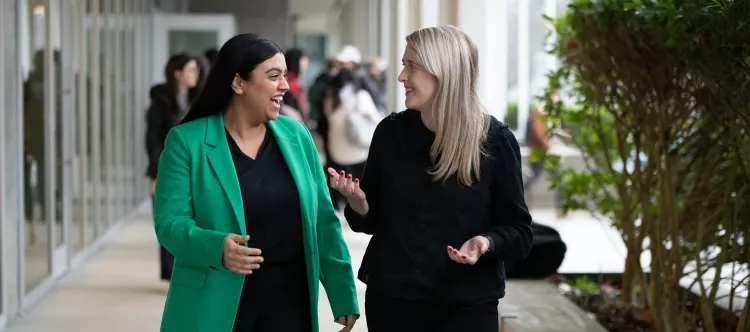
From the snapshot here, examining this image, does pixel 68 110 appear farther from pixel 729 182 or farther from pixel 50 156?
pixel 729 182

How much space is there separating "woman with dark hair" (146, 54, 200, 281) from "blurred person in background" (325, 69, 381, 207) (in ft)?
11.6

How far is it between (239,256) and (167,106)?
17.4 ft

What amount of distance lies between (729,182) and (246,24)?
66.8ft

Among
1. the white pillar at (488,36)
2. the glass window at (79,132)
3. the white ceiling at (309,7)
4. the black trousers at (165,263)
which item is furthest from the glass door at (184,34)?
the white ceiling at (309,7)

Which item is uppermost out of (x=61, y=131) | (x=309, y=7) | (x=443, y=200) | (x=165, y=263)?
(x=309, y=7)

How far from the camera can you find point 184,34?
54.7 ft

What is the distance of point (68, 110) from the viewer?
9.16 meters

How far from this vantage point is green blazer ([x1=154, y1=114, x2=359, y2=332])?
3131 mm

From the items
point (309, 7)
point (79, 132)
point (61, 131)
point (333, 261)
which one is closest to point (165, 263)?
point (61, 131)

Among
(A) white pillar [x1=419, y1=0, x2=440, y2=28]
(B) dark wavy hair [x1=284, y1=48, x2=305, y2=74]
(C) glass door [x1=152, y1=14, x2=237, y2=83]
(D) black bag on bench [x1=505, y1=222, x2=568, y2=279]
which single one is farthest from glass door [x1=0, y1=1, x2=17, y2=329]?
(C) glass door [x1=152, y1=14, x2=237, y2=83]

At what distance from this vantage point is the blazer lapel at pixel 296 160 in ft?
10.6

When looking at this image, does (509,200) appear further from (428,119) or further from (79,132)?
(79,132)

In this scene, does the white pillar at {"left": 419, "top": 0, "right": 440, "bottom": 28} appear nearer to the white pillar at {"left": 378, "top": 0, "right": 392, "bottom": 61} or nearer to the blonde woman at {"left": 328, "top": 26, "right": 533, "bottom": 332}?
the white pillar at {"left": 378, "top": 0, "right": 392, "bottom": 61}

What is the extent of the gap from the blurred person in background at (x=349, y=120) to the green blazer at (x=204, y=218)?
8428mm
